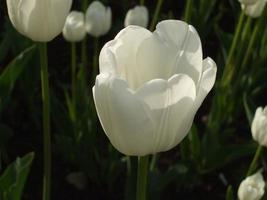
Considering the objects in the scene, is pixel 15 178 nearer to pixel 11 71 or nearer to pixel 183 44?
pixel 11 71

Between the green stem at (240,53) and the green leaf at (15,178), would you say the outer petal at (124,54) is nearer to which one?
the green leaf at (15,178)

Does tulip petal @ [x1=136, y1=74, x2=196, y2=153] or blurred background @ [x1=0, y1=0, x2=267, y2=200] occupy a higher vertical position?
tulip petal @ [x1=136, y1=74, x2=196, y2=153]

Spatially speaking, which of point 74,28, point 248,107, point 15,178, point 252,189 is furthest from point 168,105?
point 248,107

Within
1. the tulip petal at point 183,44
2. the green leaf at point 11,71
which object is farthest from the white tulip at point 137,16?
the tulip petal at point 183,44

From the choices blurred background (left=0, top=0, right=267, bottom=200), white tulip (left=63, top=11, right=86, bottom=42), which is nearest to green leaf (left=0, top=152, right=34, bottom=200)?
blurred background (left=0, top=0, right=267, bottom=200)

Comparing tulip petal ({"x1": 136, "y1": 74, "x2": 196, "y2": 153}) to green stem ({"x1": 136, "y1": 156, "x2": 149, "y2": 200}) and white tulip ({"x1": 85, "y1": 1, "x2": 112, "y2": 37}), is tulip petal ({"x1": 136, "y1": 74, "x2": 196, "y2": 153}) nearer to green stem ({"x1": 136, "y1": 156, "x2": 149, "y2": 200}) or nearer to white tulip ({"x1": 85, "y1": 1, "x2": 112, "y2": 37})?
green stem ({"x1": 136, "y1": 156, "x2": 149, "y2": 200})

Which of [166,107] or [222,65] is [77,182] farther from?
[166,107]
